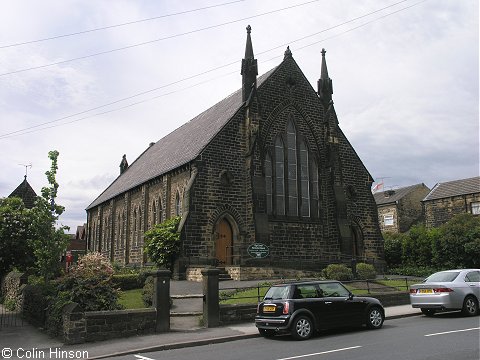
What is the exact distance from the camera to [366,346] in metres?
10.2

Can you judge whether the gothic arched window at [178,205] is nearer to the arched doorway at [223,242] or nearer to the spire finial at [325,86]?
the arched doorway at [223,242]

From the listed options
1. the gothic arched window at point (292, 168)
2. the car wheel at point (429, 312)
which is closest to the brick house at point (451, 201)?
the gothic arched window at point (292, 168)

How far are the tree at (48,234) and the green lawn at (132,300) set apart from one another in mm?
2920

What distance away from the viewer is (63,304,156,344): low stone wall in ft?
39.8

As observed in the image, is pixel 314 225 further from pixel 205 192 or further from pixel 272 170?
pixel 205 192

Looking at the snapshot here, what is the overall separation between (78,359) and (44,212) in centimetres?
862

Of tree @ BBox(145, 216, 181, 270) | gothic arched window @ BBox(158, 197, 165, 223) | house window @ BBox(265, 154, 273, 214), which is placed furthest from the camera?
gothic arched window @ BBox(158, 197, 165, 223)

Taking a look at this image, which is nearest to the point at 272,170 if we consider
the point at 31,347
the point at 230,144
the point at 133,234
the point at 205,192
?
the point at 230,144

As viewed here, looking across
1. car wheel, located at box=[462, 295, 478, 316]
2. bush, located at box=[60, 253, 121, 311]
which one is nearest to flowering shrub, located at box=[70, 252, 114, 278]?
bush, located at box=[60, 253, 121, 311]

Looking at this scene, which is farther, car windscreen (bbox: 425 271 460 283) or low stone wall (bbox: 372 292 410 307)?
low stone wall (bbox: 372 292 410 307)

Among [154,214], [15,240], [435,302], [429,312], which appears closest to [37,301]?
[15,240]

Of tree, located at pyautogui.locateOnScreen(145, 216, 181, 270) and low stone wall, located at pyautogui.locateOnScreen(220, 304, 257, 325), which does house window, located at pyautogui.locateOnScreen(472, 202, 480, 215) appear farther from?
low stone wall, located at pyautogui.locateOnScreen(220, 304, 257, 325)

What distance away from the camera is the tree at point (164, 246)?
24.1 metres

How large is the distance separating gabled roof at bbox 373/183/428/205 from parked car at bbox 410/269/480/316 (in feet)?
133
